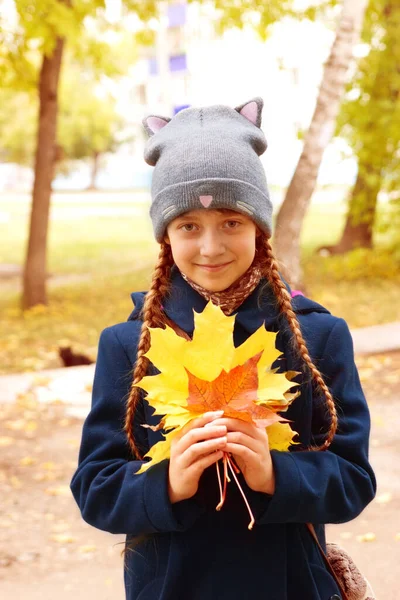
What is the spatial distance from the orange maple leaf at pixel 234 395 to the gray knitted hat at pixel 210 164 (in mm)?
388

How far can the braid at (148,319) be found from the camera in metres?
1.79

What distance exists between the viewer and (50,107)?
11.4 metres

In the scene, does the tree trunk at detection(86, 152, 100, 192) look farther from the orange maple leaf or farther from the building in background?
the orange maple leaf

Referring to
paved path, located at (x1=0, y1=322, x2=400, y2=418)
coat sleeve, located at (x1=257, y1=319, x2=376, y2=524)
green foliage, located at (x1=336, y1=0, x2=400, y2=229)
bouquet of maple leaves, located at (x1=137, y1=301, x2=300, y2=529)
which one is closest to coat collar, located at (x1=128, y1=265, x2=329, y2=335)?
coat sleeve, located at (x1=257, y1=319, x2=376, y2=524)

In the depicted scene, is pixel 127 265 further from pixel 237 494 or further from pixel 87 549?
pixel 237 494

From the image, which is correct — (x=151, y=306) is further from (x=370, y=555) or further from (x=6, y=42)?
(x=6, y=42)

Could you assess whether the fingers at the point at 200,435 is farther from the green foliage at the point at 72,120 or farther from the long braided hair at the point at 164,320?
the green foliage at the point at 72,120

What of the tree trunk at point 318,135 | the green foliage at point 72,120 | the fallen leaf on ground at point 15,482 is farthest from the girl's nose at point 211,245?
the green foliage at point 72,120

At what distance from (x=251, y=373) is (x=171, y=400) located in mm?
158

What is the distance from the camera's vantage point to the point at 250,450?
156 centimetres

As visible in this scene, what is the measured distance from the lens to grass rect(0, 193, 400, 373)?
9859mm

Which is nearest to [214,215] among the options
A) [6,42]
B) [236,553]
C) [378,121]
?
[236,553]

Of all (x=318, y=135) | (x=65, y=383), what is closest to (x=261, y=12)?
(x=318, y=135)

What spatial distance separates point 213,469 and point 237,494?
3.1 inches
